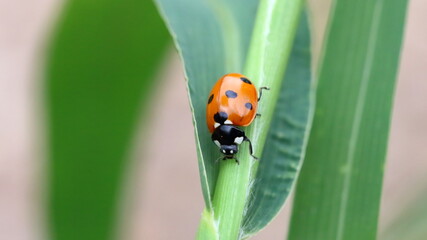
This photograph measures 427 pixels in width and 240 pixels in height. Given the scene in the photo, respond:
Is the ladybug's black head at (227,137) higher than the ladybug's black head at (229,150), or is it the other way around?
the ladybug's black head at (227,137)

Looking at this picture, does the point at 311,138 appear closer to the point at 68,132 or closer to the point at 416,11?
the point at 68,132

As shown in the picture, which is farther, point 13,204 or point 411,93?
point 411,93

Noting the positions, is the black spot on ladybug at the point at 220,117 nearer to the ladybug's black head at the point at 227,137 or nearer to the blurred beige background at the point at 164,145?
the ladybug's black head at the point at 227,137

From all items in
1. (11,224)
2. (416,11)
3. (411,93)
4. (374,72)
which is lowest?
(11,224)

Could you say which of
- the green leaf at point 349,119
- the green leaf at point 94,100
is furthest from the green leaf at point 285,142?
the green leaf at point 94,100

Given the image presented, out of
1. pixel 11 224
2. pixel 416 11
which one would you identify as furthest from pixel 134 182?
pixel 416 11

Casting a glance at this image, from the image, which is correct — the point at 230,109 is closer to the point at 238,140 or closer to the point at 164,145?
the point at 238,140
